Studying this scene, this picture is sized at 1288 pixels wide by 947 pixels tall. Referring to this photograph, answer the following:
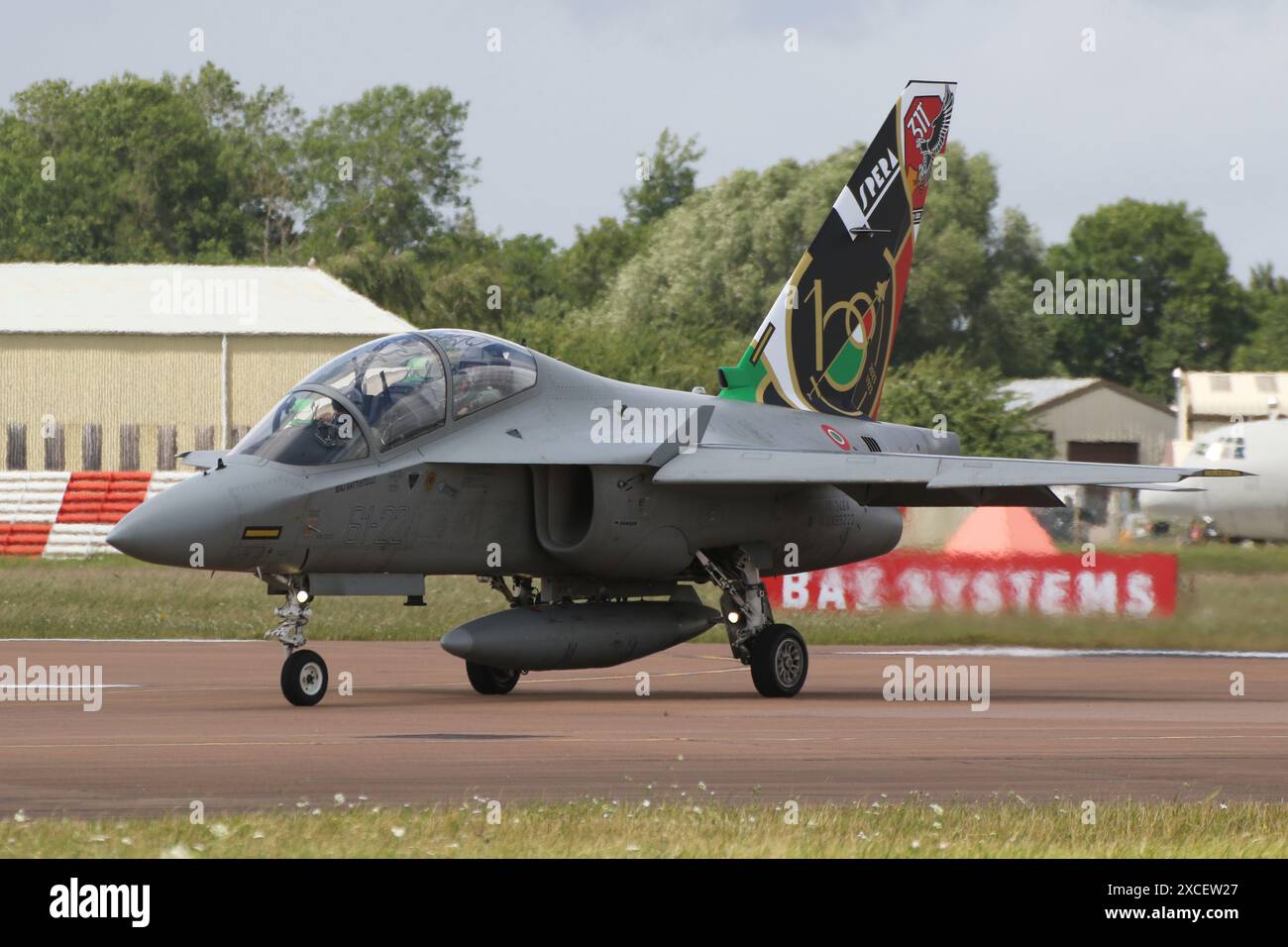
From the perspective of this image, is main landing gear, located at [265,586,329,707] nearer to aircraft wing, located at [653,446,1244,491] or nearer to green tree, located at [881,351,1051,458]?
aircraft wing, located at [653,446,1244,491]

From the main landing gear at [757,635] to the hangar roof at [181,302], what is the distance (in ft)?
118

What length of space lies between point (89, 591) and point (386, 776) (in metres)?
19.7

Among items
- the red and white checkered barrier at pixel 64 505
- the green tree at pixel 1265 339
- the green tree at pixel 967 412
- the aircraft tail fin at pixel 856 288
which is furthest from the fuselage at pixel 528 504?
the green tree at pixel 1265 339

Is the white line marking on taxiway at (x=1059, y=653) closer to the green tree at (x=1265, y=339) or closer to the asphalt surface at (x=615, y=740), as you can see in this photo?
the asphalt surface at (x=615, y=740)

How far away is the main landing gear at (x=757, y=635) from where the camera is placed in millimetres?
18109

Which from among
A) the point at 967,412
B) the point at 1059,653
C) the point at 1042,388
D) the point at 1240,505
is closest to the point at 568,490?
the point at 1059,653

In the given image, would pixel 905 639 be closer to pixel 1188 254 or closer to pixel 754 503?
pixel 754 503

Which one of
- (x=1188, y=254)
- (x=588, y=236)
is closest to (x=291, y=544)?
(x=1188, y=254)

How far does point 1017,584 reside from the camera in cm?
2472

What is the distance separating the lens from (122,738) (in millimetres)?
13539

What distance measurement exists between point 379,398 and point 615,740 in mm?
3940

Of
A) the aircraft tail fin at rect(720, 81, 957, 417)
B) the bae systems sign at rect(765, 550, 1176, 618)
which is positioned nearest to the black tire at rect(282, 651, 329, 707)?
the aircraft tail fin at rect(720, 81, 957, 417)

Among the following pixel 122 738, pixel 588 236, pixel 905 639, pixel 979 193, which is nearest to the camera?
pixel 122 738
